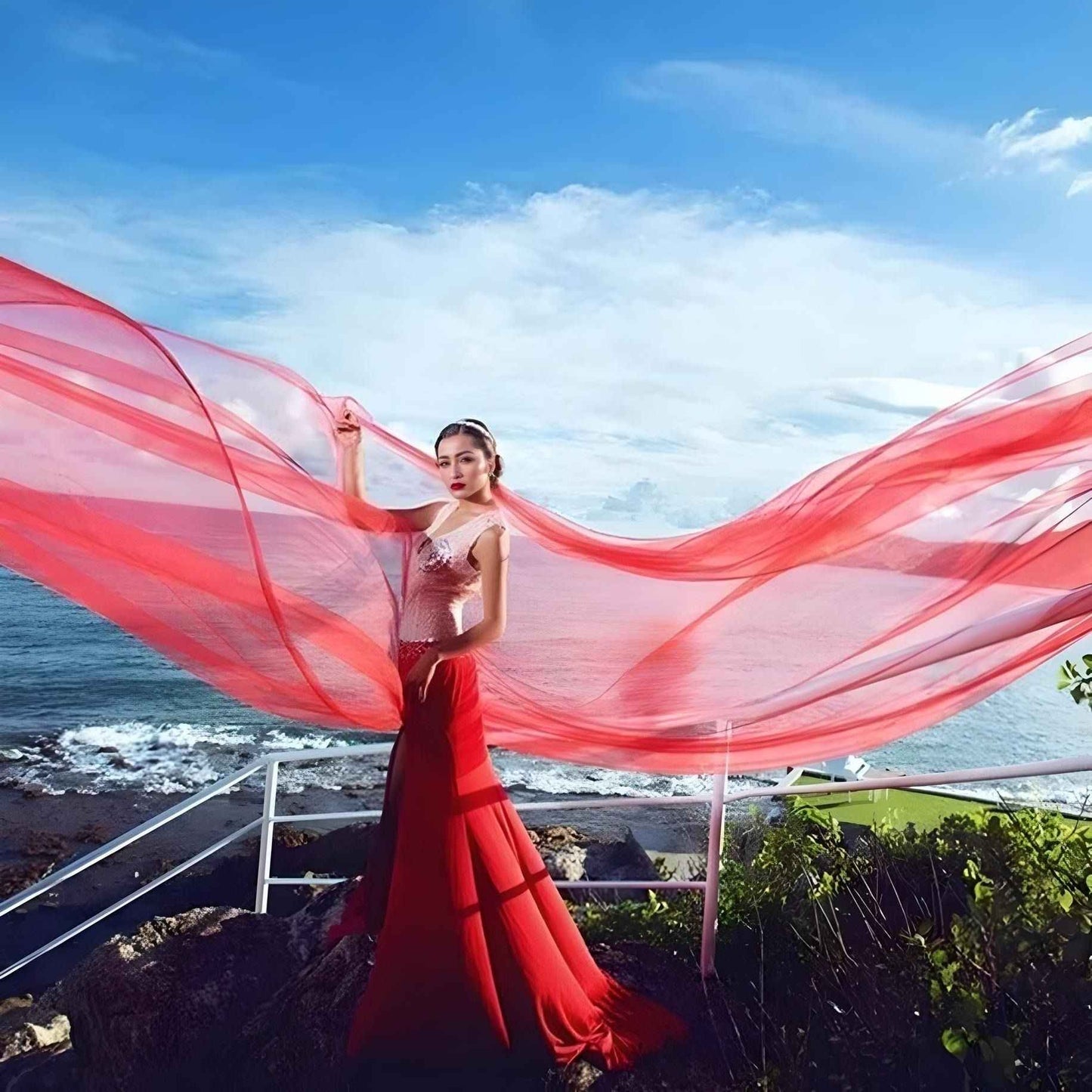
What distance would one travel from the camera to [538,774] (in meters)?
18.8

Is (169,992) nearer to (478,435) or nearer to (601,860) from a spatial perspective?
(478,435)

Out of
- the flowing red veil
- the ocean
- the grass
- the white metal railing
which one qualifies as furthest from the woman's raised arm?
the ocean

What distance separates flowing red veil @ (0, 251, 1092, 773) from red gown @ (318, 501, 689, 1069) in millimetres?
222

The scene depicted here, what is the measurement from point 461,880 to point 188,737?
2065 centimetres

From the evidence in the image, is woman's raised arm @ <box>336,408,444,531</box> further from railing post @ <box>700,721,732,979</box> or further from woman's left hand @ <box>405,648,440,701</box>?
railing post @ <box>700,721,732,979</box>

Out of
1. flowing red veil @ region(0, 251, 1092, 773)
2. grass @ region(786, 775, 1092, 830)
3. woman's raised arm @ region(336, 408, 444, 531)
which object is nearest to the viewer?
flowing red veil @ region(0, 251, 1092, 773)

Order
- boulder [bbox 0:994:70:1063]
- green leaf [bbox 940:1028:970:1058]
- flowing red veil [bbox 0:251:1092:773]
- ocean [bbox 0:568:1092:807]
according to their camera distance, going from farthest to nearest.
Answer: ocean [bbox 0:568:1092:807] < boulder [bbox 0:994:70:1063] < flowing red veil [bbox 0:251:1092:773] < green leaf [bbox 940:1028:970:1058]

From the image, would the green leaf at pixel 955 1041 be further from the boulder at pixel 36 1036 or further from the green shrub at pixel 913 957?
the boulder at pixel 36 1036

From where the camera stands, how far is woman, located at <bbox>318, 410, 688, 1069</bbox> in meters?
2.74

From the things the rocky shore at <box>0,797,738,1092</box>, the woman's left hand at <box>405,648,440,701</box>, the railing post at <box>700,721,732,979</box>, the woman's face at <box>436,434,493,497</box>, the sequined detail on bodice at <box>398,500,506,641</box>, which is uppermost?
the woman's face at <box>436,434,493,497</box>

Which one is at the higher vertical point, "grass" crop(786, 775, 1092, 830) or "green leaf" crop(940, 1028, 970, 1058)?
"grass" crop(786, 775, 1092, 830)

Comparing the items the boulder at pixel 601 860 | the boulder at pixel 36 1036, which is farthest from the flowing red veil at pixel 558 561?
the boulder at pixel 601 860

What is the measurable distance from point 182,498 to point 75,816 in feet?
51.0

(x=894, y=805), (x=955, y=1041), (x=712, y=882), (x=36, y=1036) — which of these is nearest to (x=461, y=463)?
(x=712, y=882)
